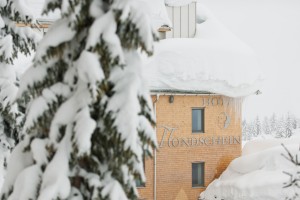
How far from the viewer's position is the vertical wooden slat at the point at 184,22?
94.5 ft

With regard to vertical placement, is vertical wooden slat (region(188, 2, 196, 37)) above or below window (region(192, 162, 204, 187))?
above

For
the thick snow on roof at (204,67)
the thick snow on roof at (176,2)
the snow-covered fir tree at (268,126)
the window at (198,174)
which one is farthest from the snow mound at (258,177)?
the snow-covered fir tree at (268,126)

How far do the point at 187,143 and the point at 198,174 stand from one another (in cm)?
163

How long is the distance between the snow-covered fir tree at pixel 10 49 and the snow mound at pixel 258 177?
12.4m

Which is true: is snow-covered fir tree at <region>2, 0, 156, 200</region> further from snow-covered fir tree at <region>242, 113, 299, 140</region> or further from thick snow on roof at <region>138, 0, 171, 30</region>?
snow-covered fir tree at <region>242, 113, 299, 140</region>

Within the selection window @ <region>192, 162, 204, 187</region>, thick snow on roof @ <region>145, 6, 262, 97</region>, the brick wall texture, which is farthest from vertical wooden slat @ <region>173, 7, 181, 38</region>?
window @ <region>192, 162, 204, 187</region>

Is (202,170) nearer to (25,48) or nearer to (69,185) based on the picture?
(25,48)

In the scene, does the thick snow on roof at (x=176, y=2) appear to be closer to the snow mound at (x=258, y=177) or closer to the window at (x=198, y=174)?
the window at (x=198, y=174)

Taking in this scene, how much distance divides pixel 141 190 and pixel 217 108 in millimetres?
5066

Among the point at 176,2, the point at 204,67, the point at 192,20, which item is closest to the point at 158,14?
the point at 176,2

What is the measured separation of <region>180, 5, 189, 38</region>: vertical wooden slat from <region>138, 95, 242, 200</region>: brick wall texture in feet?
9.87

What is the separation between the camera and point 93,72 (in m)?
7.96

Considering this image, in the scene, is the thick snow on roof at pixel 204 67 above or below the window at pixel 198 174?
above

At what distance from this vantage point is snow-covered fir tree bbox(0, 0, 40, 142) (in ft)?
48.3
